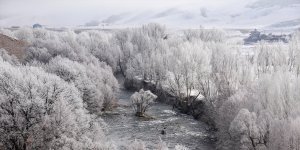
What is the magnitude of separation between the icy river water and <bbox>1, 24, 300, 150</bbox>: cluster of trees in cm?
267

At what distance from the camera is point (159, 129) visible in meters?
54.3

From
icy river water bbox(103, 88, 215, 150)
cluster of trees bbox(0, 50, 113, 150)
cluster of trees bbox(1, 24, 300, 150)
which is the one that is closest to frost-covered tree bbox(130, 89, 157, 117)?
icy river water bbox(103, 88, 215, 150)

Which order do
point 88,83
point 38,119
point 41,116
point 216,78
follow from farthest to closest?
point 88,83 < point 216,78 < point 41,116 < point 38,119

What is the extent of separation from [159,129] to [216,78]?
Answer: 41.3ft

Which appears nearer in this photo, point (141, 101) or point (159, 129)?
point (159, 129)

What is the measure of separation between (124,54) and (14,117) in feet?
226

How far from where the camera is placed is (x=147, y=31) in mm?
114750

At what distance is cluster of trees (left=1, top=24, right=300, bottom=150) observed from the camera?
4069 centimetres

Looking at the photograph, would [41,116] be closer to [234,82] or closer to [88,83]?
[88,83]

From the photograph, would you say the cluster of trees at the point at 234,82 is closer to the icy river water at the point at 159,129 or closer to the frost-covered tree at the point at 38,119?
the icy river water at the point at 159,129

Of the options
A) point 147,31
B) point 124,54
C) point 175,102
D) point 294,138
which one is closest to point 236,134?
point 294,138

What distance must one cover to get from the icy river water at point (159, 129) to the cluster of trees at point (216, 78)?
8.77ft

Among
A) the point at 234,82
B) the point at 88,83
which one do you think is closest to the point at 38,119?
the point at 88,83

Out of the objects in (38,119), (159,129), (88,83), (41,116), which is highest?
(41,116)
